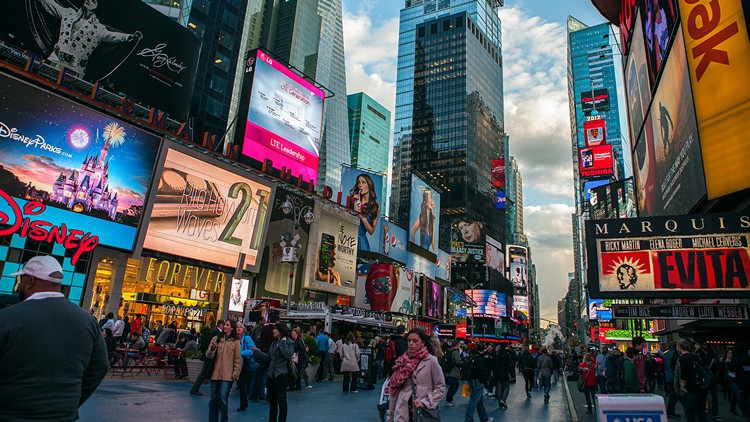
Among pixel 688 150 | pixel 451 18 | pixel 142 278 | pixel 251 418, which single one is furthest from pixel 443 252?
pixel 451 18

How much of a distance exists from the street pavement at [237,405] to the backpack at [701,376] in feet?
12.1

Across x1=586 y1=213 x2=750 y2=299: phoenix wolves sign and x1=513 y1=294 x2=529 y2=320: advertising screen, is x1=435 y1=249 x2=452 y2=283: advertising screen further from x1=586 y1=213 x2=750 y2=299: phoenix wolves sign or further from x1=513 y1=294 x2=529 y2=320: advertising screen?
x1=513 y1=294 x2=529 y2=320: advertising screen

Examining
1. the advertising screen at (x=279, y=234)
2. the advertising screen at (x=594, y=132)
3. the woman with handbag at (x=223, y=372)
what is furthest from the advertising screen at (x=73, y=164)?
the advertising screen at (x=594, y=132)

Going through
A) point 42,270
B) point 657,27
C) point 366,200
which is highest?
point 366,200

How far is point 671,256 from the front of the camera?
11.7 m

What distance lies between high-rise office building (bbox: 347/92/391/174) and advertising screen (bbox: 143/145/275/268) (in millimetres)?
133455

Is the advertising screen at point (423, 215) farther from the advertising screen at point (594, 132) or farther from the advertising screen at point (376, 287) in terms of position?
the advertising screen at point (594, 132)

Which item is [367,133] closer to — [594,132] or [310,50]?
[310,50]

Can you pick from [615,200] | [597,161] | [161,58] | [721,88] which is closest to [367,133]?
[597,161]

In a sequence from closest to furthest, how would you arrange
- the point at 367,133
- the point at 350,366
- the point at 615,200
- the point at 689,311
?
the point at 689,311, the point at 350,366, the point at 615,200, the point at 367,133

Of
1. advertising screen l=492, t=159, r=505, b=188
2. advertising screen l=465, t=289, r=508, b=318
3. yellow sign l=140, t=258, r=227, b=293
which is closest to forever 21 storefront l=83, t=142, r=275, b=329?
yellow sign l=140, t=258, r=227, b=293

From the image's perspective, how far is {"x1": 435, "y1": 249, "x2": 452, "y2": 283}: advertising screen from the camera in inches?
2950

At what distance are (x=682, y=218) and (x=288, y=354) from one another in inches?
389

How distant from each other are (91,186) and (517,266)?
127m
